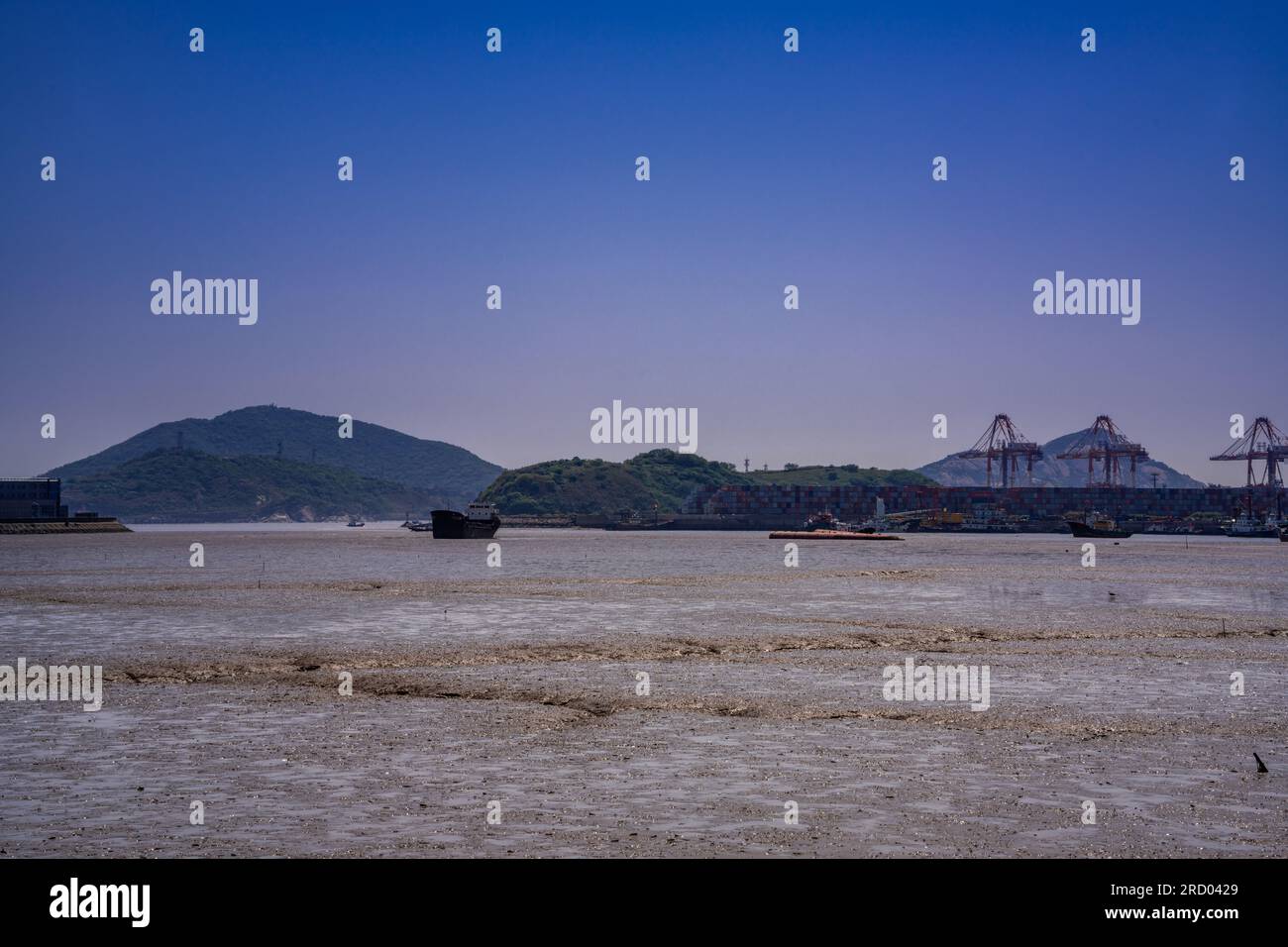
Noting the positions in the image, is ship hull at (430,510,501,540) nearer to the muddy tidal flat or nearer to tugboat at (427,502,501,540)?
tugboat at (427,502,501,540)

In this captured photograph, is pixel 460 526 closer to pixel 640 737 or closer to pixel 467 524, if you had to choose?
pixel 467 524

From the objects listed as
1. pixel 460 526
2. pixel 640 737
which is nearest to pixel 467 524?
pixel 460 526

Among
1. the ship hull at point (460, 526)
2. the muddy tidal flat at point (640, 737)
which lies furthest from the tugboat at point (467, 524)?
the muddy tidal flat at point (640, 737)

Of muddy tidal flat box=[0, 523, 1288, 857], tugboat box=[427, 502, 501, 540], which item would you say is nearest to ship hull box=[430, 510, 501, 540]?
tugboat box=[427, 502, 501, 540]

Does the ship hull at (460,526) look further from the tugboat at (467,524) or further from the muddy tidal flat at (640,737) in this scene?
the muddy tidal flat at (640,737)
